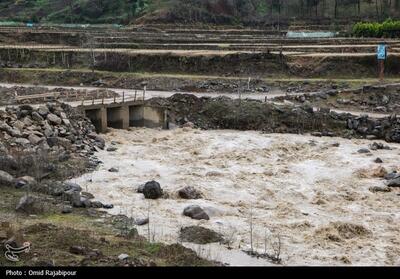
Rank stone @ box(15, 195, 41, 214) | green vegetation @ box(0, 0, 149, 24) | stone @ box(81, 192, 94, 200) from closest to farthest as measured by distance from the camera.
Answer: stone @ box(15, 195, 41, 214) → stone @ box(81, 192, 94, 200) → green vegetation @ box(0, 0, 149, 24)

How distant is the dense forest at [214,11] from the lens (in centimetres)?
10150

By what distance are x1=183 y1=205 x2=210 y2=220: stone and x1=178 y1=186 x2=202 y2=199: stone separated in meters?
2.35

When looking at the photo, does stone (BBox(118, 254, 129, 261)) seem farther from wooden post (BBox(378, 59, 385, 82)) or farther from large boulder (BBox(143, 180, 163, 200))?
wooden post (BBox(378, 59, 385, 82))

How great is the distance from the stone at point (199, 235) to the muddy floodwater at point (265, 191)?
317mm

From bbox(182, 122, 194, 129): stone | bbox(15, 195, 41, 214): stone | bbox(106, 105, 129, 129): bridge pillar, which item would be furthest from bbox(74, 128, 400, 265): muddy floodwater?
bbox(15, 195, 41, 214): stone

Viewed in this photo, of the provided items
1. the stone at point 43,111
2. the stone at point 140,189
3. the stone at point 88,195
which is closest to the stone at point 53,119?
the stone at point 43,111

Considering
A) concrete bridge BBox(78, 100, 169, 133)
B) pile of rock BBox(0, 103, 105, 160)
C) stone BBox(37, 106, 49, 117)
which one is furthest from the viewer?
concrete bridge BBox(78, 100, 169, 133)

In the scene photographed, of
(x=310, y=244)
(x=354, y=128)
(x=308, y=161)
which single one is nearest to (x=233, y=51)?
(x=354, y=128)

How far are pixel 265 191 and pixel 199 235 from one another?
7.10 m

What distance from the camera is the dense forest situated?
10150 cm

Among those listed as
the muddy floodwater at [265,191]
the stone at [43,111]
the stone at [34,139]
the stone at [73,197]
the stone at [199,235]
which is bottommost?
the muddy floodwater at [265,191]

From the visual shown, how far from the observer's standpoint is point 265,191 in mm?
26078

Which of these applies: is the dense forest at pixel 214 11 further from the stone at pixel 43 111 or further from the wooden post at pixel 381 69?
the stone at pixel 43 111

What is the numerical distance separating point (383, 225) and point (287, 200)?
4492 millimetres
